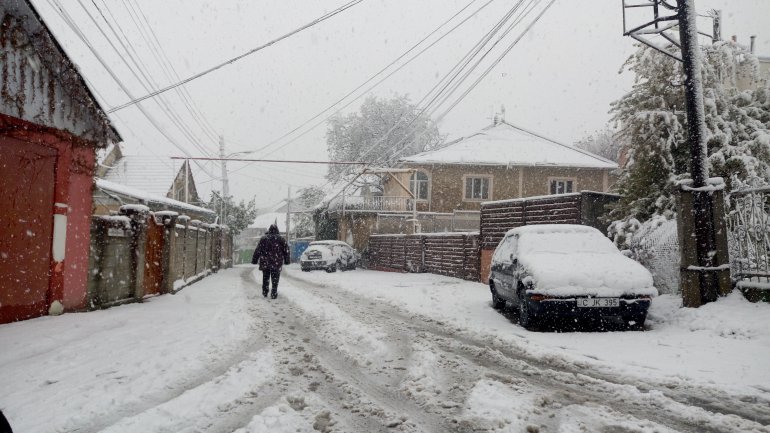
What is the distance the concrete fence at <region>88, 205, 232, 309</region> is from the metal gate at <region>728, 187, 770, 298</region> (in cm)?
1111

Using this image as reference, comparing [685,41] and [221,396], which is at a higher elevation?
[685,41]

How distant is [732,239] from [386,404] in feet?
22.9

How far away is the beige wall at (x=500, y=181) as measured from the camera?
29797mm

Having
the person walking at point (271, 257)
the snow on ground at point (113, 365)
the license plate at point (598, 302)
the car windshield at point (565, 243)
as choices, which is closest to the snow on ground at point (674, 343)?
the license plate at point (598, 302)

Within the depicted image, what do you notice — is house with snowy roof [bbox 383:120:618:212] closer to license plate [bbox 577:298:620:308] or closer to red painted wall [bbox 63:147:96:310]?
red painted wall [bbox 63:147:96:310]

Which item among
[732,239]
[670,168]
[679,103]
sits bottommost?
[732,239]

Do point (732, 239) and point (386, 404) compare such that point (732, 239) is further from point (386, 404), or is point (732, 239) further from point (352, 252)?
point (352, 252)

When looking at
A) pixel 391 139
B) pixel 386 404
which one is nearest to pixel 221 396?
pixel 386 404

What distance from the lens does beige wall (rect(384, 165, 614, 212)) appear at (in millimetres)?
29797

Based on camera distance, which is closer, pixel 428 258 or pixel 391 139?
pixel 428 258

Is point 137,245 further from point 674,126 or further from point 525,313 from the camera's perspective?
point 674,126

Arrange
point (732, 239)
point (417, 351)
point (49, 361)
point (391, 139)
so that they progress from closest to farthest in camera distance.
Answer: point (49, 361) → point (417, 351) → point (732, 239) → point (391, 139)

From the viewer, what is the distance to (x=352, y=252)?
27.1 meters

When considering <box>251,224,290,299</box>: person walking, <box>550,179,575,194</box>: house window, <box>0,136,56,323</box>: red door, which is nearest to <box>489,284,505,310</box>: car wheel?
<box>251,224,290,299</box>: person walking
